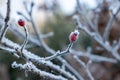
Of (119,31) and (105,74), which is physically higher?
(119,31)

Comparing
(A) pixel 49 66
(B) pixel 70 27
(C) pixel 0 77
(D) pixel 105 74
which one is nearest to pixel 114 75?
(D) pixel 105 74

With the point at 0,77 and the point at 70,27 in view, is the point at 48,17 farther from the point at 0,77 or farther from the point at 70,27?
the point at 0,77

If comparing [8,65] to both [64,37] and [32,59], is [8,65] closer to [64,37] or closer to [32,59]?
[64,37]

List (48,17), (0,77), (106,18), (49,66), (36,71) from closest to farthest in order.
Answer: (36,71) < (49,66) < (106,18) < (0,77) < (48,17)

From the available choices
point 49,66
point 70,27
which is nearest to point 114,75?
point 70,27

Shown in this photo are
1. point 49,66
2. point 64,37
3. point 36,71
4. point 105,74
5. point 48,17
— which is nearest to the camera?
point 36,71

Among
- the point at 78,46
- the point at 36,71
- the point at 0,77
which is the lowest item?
the point at 36,71

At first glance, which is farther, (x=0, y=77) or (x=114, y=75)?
(x=0, y=77)

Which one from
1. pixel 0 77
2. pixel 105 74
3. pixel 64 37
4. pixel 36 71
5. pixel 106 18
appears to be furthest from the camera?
pixel 64 37

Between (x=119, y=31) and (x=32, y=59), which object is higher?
(x=119, y=31)
